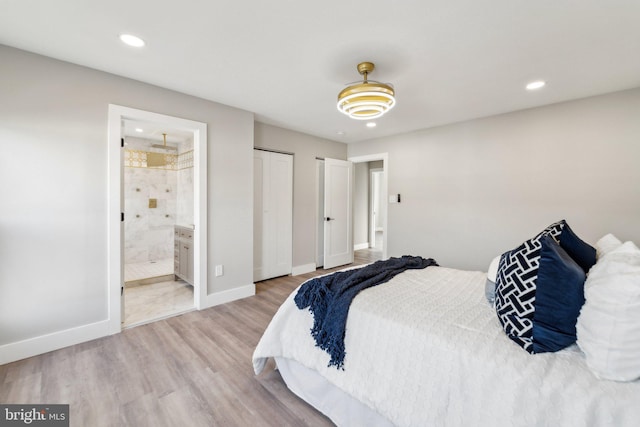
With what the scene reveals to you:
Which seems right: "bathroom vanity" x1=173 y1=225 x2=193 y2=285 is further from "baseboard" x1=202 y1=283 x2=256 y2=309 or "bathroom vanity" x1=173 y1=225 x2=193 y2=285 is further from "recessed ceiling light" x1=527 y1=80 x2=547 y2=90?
"recessed ceiling light" x1=527 y1=80 x2=547 y2=90

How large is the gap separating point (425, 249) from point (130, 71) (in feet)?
14.5

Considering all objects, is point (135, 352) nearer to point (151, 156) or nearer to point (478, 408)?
point (478, 408)

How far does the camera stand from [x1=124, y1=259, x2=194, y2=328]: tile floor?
3.03m

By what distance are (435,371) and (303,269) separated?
12.0 feet

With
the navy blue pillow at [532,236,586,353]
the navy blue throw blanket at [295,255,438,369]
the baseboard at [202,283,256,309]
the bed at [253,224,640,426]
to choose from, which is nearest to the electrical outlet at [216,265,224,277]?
the baseboard at [202,283,256,309]

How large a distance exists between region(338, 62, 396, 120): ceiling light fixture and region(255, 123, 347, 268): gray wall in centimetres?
230

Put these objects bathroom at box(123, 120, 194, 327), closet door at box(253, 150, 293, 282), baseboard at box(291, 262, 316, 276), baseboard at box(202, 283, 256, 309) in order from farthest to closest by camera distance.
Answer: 1. bathroom at box(123, 120, 194, 327)
2. baseboard at box(291, 262, 316, 276)
3. closet door at box(253, 150, 293, 282)
4. baseboard at box(202, 283, 256, 309)

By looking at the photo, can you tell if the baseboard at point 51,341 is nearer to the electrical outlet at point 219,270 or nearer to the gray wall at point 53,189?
the gray wall at point 53,189

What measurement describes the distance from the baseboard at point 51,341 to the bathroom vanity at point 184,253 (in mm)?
1284

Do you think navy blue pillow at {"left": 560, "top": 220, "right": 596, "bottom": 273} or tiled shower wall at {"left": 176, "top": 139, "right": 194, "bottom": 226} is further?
tiled shower wall at {"left": 176, "top": 139, "right": 194, "bottom": 226}

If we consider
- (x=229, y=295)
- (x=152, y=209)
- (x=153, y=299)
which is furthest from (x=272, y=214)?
(x=152, y=209)

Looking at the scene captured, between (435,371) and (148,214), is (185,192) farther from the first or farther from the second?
(435,371)

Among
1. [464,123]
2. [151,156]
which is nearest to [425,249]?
[464,123]
